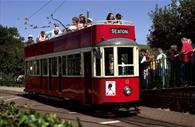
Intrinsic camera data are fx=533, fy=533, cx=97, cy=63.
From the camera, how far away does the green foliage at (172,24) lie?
3959 centimetres

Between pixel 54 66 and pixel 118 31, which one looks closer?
pixel 118 31

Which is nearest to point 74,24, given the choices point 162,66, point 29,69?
point 162,66

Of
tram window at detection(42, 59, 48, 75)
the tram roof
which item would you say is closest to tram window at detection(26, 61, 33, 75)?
tram window at detection(42, 59, 48, 75)

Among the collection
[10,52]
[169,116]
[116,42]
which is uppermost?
[10,52]

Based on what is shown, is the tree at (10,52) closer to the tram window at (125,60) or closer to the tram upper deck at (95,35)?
the tram upper deck at (95,35)

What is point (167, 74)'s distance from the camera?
19453 millimetres

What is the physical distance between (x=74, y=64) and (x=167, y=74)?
3.46 meters

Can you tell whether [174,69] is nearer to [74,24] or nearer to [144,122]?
[144,122]

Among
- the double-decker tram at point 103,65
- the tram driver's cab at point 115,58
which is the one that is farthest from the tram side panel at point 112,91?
the tram driver's cab at point 115,58

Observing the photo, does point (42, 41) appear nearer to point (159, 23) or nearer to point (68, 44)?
point (68, 44)

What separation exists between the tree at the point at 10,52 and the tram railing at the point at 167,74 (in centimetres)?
4311

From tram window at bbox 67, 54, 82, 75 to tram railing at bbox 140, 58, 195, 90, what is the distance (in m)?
2.90

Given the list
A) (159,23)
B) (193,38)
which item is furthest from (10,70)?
(193,38)

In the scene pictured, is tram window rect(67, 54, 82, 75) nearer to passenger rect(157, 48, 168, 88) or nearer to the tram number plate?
the tram number plate
